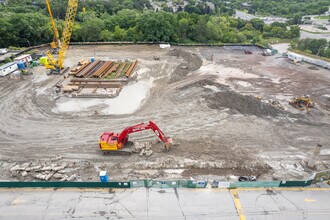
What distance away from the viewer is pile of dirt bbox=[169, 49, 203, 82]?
119 ft

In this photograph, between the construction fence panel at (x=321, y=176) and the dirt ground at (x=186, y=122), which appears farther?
the dirt ground at (x=186, y=122)

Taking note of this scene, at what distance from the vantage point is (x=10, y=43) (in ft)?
163

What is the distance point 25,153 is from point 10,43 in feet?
131

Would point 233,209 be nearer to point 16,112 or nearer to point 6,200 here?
point 6,200

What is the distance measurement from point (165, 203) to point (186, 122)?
10763 mm

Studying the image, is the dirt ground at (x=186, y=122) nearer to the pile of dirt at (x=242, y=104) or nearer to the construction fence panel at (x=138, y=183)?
the pile of dirt at (x=242, y=104)

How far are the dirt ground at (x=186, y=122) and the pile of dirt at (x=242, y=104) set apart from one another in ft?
0.39

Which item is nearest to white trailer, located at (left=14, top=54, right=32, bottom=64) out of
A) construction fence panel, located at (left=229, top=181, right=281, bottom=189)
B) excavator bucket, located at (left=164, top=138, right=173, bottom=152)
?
excavator bucket, located at (left=164, top=138, right=173, bottom=152)

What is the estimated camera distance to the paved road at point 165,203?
597 inches

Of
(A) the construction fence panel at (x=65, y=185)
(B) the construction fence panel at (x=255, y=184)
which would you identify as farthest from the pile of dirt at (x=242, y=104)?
(A) the construction fence panel at (x=65, y=185)

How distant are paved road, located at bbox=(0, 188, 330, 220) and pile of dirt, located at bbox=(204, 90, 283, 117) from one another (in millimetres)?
11128

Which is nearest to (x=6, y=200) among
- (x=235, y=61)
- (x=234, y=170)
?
(x=234, y=170)

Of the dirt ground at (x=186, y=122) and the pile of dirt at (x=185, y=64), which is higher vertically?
the pile of dirt at (x=185, y=64)

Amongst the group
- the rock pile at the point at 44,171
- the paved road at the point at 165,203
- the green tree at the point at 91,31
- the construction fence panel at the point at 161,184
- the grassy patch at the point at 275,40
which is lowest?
the grassy patch at the point at 275,40
